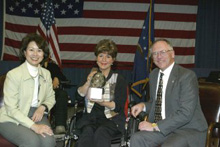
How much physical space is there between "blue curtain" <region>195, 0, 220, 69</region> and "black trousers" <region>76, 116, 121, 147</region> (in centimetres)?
484

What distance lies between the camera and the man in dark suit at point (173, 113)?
290 centimetres

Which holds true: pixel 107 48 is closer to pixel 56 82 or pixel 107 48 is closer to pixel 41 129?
pixel 41 129

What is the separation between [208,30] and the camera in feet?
24.9

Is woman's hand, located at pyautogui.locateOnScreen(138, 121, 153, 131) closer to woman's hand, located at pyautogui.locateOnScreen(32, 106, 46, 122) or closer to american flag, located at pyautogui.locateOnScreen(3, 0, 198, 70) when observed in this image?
woman's hand, located at pyautogui.locateOnScreen(32, 106, 46, 122)

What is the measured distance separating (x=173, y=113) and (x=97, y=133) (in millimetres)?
764

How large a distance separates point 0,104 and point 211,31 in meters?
5.69

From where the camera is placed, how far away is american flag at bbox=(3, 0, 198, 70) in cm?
745

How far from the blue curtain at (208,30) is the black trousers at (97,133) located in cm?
484

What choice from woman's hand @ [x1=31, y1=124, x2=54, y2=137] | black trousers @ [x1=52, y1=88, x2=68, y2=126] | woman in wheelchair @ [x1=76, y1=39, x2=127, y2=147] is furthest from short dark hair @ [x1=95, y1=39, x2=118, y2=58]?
→ black trousers @ [x1=52, y1=88, x2=68, y2=126]

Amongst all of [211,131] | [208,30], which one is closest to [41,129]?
[211,131]

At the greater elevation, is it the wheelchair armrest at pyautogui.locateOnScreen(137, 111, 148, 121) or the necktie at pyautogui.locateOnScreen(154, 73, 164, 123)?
the necktie at pyautogui.locateOnScreen(154, 73, 164, 123)

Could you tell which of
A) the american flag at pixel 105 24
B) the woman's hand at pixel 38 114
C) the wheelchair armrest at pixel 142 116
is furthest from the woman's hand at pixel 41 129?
the american flag at pixel 105 24

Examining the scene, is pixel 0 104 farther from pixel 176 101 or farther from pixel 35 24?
pixel 35 24

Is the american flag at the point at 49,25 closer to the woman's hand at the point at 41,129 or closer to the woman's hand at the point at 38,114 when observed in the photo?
the woman's hand at the point at 38,114
